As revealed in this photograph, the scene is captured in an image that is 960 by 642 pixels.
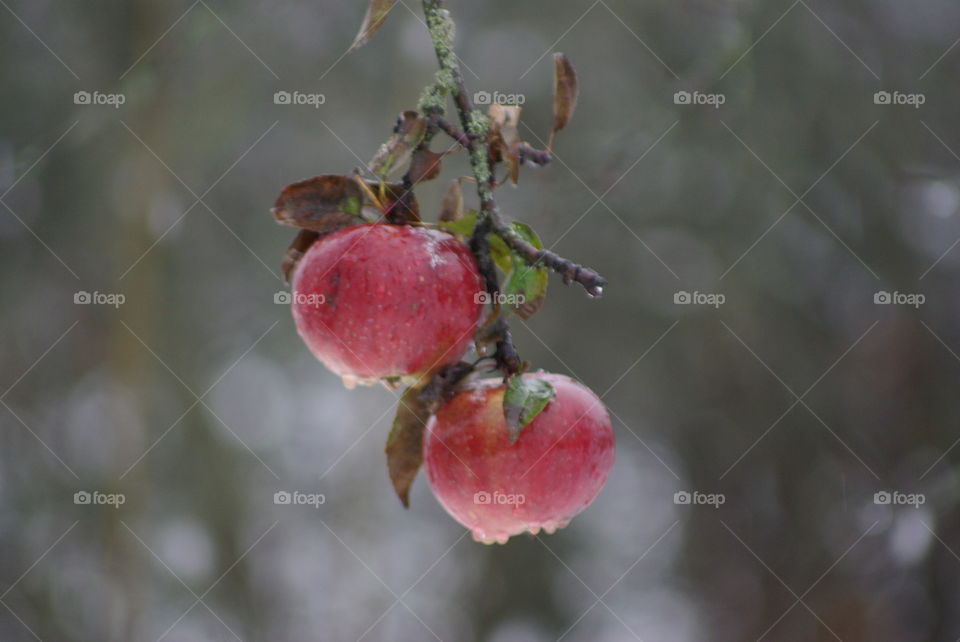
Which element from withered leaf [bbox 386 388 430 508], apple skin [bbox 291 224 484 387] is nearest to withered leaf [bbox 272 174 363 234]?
apple skin [bbox 291 224 484 387]


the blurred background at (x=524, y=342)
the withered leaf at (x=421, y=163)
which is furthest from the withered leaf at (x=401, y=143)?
the blurred background at (x=524, y=342)

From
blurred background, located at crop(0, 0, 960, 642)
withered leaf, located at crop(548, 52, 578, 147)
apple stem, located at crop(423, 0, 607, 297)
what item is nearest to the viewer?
apple stem, located at crop(423, 0, 607, 297)

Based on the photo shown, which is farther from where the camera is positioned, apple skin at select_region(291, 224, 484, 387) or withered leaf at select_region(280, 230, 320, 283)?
withered leaf at select_region(280, 230, 320, 283)

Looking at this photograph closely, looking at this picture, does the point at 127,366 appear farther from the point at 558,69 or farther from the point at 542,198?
the point at 558,69

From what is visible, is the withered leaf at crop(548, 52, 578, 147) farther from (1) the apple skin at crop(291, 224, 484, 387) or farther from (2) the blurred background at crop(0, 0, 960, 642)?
(2) the blurred background at crop(0, 0, 960, 642)

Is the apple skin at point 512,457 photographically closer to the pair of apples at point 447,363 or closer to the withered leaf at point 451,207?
the pair of apples at point 447,363

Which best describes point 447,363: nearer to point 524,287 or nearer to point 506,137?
point 524,287
